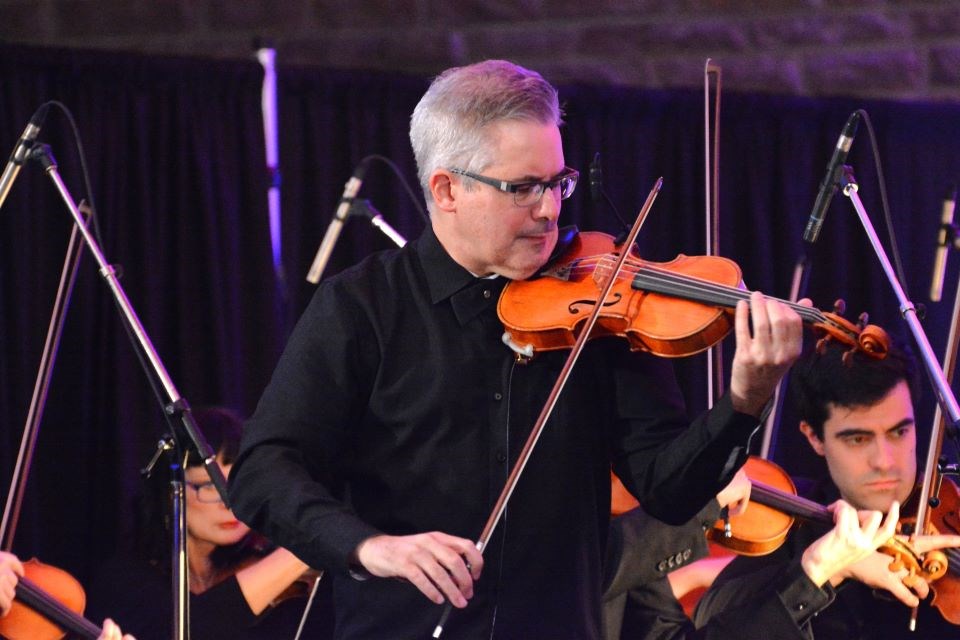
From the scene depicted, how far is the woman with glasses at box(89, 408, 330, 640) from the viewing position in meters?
3.40

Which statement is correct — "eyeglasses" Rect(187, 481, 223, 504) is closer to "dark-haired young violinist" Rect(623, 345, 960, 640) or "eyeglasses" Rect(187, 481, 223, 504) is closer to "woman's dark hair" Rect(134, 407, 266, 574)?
"woman's dark hair" Rect(134, 407, 266, 574)

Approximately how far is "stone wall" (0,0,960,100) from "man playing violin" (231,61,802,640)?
2.40 metres

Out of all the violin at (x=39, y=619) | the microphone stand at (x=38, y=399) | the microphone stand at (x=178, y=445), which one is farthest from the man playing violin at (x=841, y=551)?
the microphone stand at (x=38, y=399)

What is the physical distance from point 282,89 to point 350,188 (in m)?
0.94

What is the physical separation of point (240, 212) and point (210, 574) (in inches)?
45.6

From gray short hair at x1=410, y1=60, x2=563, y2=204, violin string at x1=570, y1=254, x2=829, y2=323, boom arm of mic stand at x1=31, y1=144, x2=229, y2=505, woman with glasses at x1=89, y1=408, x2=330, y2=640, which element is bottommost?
woman with glasses at x1=89, y1=408, x2=330, y2=640

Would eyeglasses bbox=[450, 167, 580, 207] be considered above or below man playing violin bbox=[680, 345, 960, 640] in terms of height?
above

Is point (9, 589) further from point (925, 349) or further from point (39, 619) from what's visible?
point (925, 349)

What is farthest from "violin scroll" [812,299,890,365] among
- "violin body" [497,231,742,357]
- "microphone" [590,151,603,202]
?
"microphone" [590,151,603,202]

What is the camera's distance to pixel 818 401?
3406 millimetres

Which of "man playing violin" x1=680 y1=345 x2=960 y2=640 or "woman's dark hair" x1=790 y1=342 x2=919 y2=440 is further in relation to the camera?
"woman's dark hair" x1=790 y1=342 x2=919 y2=440

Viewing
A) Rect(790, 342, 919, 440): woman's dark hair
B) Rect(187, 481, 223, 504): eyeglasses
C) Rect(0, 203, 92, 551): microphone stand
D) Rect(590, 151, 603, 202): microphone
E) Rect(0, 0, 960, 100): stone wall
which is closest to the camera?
Rect(590, 151, 603, 202): microphone

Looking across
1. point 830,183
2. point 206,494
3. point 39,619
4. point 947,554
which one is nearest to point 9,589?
point 39,619

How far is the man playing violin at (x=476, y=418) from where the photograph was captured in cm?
202
